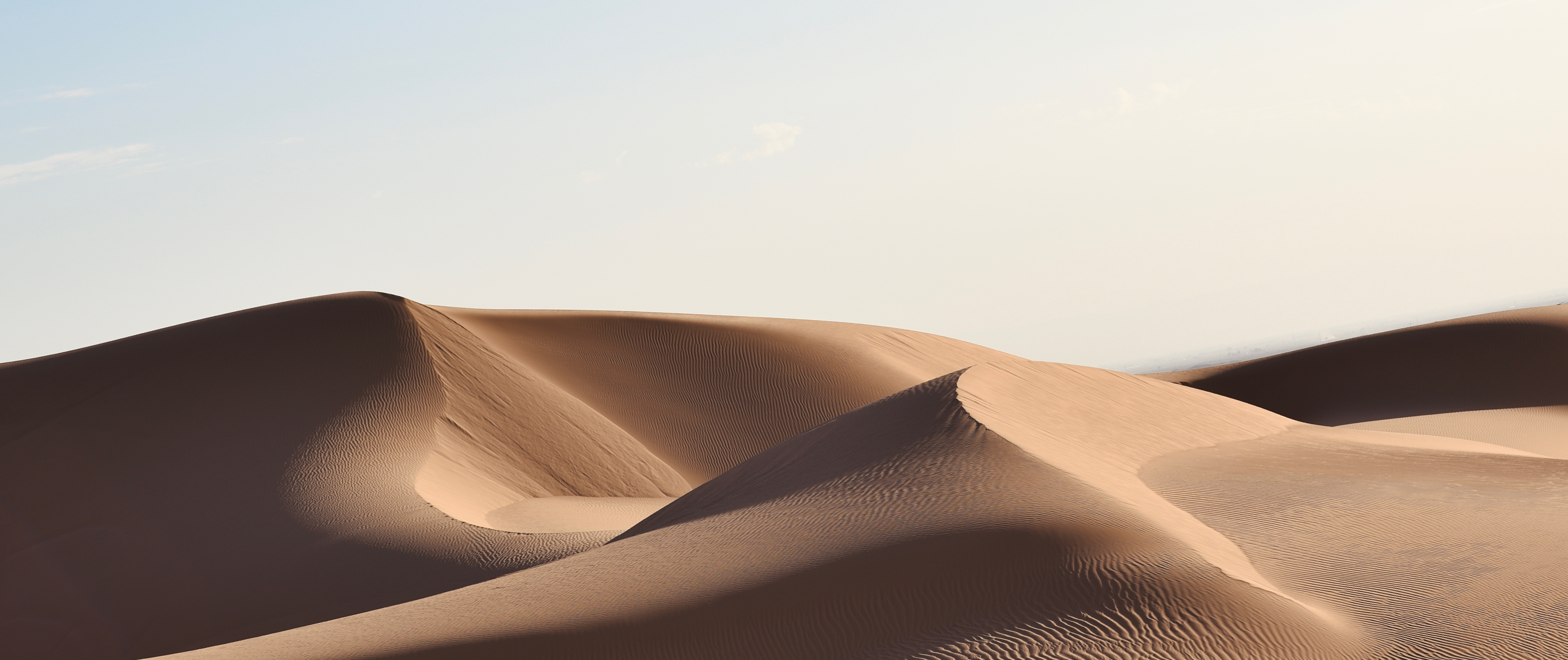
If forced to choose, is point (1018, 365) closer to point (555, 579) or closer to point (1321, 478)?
point (1321, 478)

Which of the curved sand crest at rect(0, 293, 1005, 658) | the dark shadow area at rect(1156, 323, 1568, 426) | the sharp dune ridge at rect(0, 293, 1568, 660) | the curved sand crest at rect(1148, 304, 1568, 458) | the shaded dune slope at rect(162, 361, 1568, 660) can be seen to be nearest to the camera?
the shaded dune slope at rect(162, 361, 1568, 660)

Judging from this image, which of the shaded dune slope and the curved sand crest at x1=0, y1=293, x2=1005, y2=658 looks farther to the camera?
the curved sand crest at x1=0, y1=293, x2=1005, y2=658

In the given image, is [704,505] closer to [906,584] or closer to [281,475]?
[906,584]

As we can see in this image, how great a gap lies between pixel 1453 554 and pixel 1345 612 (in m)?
1.19

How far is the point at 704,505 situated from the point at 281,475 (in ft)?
21.7

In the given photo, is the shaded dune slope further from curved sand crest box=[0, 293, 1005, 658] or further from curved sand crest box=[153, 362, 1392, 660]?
curved sand crest box=[0, 293, 1005, 658]

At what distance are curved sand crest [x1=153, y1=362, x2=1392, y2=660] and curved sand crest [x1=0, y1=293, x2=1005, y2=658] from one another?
134 inches

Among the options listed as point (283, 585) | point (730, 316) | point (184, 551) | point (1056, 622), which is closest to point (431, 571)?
→ point (283, 585)

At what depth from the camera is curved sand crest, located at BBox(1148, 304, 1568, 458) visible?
26016 millimetres

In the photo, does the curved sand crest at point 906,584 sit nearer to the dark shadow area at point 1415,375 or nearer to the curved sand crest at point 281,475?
the curved sand crest at point 281,475

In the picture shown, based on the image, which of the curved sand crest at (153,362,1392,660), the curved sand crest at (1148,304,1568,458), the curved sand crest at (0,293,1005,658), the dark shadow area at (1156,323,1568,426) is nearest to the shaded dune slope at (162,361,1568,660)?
the curved sand crest at (153,362,1392,660)

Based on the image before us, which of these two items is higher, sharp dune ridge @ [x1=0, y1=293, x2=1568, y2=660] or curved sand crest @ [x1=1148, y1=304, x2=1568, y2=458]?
sharp dune ridge @ [x1=0, y1=293, x2=1568, y2=660]

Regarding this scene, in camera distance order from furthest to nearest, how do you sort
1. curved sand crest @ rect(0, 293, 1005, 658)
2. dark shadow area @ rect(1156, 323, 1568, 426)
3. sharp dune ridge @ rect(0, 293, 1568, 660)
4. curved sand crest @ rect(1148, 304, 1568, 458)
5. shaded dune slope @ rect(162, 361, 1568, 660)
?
dark shadow area @ rect(1156, 323, 1568, 426) < curved sand crest @ rect(1148, 304, 1568, 458) < curved sand crest @ rect(0, 293, 1005, 658) < sharp dune ridge @ rect(0, 293, 1568, 660) < shaded dune slope @ rect(162, 361, 1568, 660)

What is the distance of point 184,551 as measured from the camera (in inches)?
491
